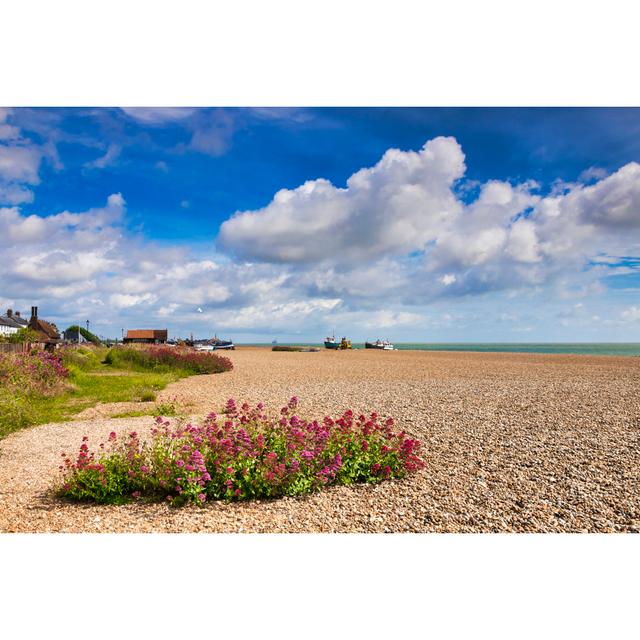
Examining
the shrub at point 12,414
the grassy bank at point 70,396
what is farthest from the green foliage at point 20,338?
the shrub at point 12,414

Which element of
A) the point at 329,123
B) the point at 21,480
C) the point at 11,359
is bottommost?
the point at 21,480

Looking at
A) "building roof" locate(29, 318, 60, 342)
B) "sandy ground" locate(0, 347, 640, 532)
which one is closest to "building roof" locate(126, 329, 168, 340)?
"building roof" locate(29, 318, 60, 342)

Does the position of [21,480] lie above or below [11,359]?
below

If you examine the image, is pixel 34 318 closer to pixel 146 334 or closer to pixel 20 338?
pixel 146 334

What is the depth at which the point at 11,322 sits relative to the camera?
4806cm

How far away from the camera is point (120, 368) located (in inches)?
748

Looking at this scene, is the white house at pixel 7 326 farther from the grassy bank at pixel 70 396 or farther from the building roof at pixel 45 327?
the grassy bank at pixel 70 396

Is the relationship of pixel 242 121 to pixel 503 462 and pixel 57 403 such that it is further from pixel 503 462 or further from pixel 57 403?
pixel 57 403

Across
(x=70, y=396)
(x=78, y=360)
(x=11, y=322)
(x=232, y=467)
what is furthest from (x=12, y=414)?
(x=11, y=322)

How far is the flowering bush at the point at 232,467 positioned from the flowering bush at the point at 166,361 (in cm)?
1332

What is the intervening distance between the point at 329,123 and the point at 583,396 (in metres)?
8.12

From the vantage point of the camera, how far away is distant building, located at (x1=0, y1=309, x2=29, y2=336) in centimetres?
4397
